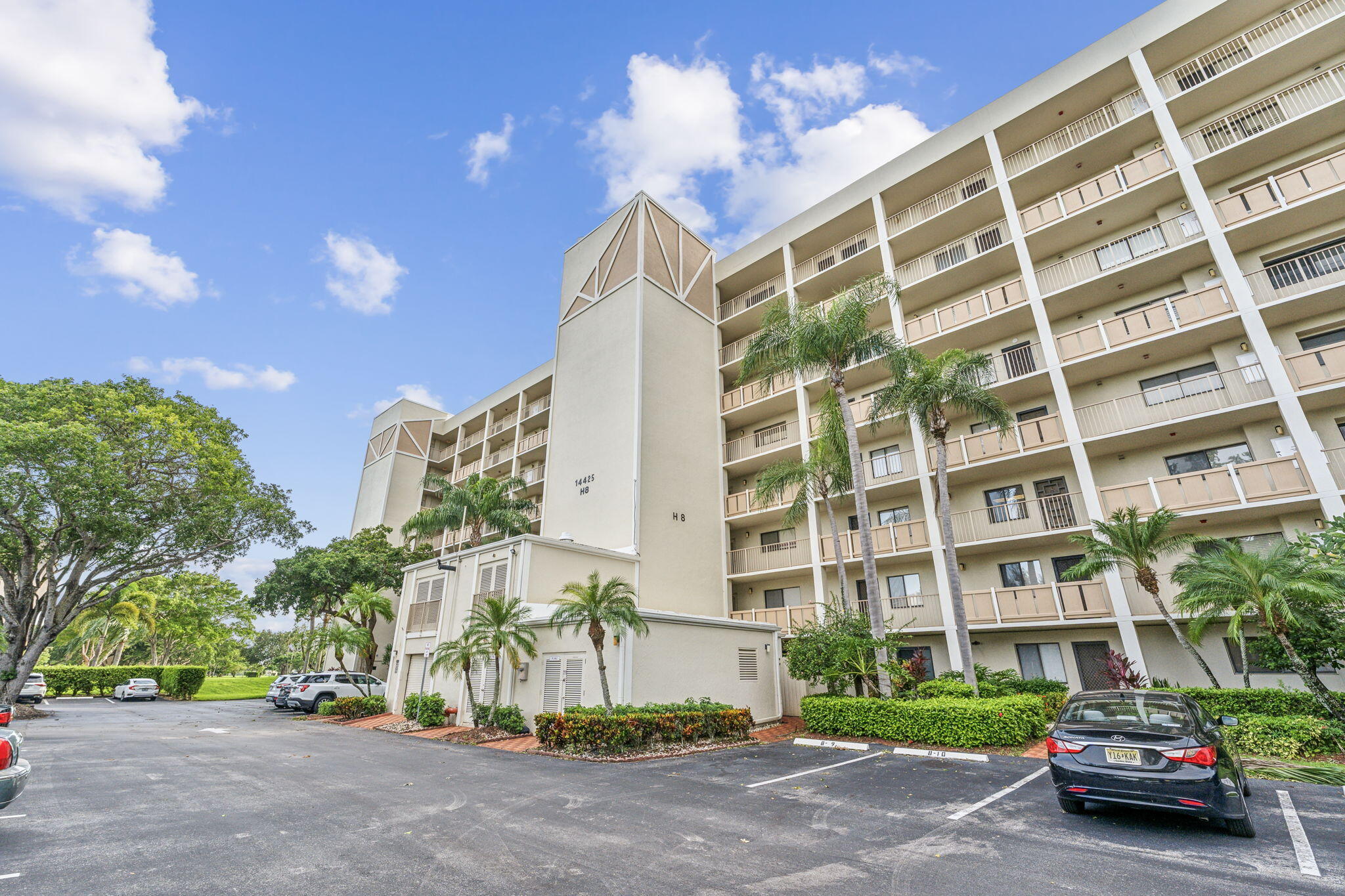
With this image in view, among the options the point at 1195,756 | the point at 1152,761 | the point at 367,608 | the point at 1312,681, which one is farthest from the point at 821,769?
the point at 367,608

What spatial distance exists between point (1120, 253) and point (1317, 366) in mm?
5981

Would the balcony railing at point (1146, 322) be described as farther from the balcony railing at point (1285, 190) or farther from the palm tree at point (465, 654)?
the palm tree at point (465, 654)

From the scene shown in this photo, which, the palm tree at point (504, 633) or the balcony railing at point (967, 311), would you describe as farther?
the balcony railing at point (967, 311)

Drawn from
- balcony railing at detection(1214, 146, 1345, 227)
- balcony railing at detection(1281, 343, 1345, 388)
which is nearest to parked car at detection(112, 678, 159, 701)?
balcony railing at detection(1281, 343, 1345, 388)

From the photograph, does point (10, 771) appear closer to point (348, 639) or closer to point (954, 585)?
point (954, 585)

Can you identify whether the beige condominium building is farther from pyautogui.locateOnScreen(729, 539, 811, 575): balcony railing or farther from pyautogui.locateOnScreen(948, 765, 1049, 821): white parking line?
pyautogui.locateOnScreen(948, 765, 1049, 821): white parking line

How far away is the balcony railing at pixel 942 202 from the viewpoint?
21.1m

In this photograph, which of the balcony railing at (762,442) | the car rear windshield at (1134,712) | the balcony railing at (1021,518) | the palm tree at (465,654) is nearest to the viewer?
the car rear windshield at (1134,712)

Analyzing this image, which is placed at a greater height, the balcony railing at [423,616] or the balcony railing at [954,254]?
the balcony railing at [954,254]

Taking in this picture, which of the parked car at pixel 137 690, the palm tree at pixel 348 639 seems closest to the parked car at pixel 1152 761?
the palm tree at pixel 348 639

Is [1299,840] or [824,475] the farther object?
[824,475]

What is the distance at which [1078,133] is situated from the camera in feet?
62.2

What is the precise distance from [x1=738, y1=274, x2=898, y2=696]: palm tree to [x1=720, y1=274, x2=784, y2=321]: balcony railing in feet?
32.3

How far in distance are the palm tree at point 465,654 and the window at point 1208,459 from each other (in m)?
19.7
